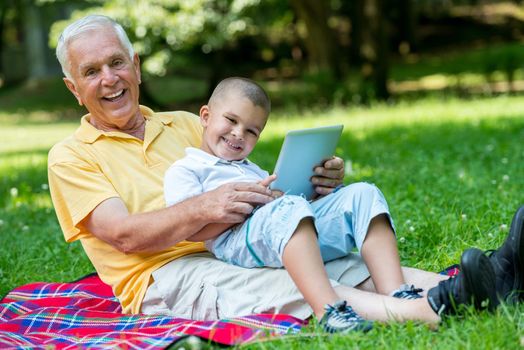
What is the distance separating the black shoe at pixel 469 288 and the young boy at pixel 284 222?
46 millimetres

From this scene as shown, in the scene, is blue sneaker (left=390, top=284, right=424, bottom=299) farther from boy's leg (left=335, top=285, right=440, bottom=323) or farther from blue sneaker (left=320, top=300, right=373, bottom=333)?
blue sneaker (left=320, top=300, right=373, bottom=333)

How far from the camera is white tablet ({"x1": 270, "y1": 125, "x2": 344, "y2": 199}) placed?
11.2 feet

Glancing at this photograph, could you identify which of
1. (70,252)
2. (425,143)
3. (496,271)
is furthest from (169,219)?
(425,143)

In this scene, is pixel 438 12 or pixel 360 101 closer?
pixel 360 101

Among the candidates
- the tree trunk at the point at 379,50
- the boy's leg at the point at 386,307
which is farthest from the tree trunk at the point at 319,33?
the boy's leg at the point at 386,307

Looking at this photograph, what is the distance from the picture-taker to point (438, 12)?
108 feet

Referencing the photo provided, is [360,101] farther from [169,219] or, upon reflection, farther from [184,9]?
[169,219]

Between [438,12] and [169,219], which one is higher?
[169,219]

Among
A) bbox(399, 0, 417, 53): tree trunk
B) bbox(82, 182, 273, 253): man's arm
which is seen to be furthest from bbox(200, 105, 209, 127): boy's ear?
bbox(399, 0, 417, 53): tree trunk

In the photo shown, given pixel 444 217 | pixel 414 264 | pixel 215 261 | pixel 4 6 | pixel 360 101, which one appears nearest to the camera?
pixel 215 261

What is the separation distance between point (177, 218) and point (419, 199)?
A: 2733 mm

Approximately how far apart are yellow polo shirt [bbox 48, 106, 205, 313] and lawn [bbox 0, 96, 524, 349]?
80cm

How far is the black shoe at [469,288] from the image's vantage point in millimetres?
2945

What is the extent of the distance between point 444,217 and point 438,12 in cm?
2925
